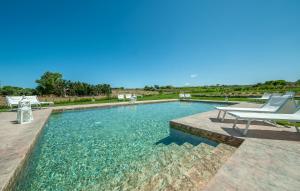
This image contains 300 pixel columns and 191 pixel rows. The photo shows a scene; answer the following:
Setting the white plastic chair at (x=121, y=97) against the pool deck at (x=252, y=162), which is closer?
the pool deck at (x=252, y=162)

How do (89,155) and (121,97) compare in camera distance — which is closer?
(89,155)

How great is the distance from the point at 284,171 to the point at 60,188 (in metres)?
3.66

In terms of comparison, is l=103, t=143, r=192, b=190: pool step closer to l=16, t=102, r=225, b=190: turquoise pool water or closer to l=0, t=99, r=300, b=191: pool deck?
l=16, t=102, r=225, b=190: turquoise pool water

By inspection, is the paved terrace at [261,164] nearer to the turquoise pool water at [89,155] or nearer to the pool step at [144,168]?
the turquoise pool water at [89,155]

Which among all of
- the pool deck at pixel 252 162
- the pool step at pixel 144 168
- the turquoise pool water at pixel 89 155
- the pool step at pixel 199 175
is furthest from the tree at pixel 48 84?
the pool step at pixel 199 175

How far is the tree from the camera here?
115 ft

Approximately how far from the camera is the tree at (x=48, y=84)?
35.0m

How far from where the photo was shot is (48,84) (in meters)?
36.2

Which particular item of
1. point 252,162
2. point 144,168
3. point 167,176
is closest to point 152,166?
point 144,168

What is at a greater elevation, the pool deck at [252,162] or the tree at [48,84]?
the tree at [48,84]

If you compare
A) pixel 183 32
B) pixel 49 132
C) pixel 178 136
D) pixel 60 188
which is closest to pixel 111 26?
pixel 183 32

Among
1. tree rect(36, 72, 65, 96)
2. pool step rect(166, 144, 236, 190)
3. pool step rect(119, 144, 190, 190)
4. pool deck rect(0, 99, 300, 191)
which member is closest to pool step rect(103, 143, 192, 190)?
pool step rect(119, 144, 190, 190)

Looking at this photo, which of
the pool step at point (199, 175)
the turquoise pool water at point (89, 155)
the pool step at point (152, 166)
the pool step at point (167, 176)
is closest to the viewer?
the pool step at point (199, 175)

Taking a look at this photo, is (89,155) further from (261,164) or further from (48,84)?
(48,84)
